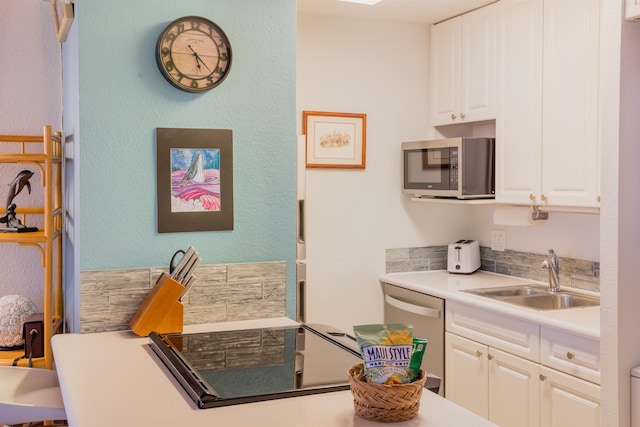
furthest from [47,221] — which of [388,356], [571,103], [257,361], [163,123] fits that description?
[571,103]

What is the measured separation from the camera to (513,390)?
3002 mm

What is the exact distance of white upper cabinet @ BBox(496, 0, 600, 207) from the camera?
9.66 feet

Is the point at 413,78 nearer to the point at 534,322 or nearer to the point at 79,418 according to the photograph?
the point at 534,322

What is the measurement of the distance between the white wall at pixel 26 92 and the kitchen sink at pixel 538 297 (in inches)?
82.7

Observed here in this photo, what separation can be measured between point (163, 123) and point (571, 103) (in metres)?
1.85

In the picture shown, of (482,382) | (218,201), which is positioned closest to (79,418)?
(218,201)

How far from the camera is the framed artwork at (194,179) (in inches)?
90.0

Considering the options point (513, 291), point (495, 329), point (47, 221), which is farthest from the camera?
point (513, 291)

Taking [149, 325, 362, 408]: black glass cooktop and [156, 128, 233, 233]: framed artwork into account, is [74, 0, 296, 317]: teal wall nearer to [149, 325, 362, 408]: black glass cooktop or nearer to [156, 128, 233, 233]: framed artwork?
[156, 128, 233, 233]: framed artwork

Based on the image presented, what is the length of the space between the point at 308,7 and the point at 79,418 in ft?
8.93

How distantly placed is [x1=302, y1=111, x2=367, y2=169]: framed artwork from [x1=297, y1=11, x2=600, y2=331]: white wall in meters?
0.05

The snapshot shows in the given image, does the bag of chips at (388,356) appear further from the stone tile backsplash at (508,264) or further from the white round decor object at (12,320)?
the stone tile backsplash at (508,264)

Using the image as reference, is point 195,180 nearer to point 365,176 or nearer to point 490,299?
point 490,299

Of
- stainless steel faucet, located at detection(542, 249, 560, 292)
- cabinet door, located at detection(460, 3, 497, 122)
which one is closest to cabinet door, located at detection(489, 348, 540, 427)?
stainless steel faucet, located at detection(542, 249, 560, 292)
